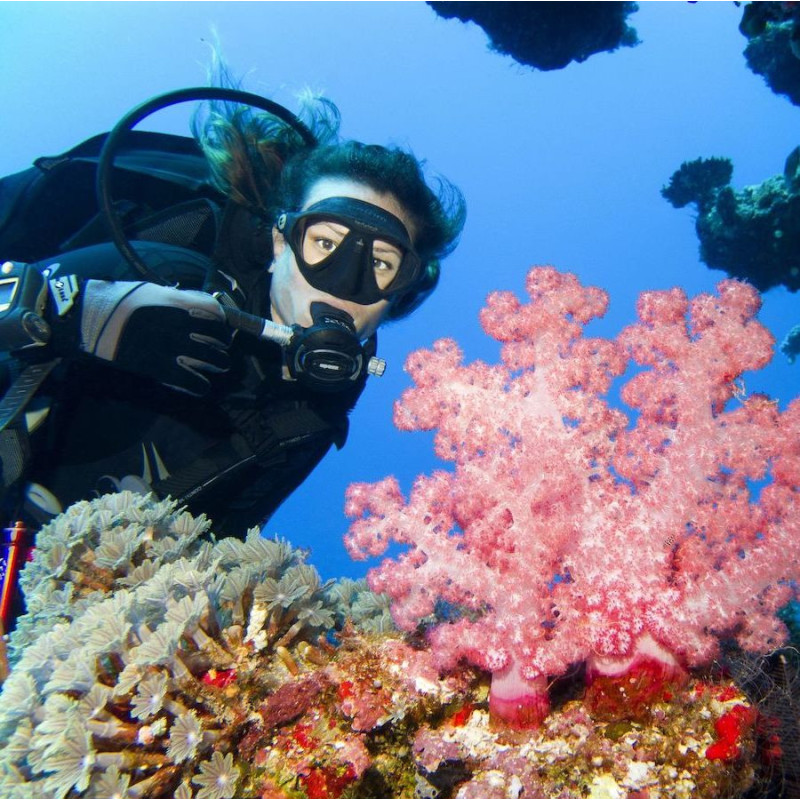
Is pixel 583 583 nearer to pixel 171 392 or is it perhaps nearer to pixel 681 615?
pixel 681 615

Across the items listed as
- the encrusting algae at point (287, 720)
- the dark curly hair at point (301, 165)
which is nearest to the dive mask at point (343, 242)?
the dark curly hair at point (301, 165)

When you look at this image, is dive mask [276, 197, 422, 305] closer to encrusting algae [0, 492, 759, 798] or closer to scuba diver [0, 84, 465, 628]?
scuba diver [0, 84, 465, 628]

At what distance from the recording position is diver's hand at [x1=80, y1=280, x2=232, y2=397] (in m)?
3.39

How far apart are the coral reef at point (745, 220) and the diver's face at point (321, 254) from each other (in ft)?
27.1

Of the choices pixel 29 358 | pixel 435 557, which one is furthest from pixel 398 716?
pixel 29 358

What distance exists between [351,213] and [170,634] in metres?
3.31

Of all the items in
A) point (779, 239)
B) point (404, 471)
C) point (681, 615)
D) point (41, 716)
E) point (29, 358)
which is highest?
point (404, 471)

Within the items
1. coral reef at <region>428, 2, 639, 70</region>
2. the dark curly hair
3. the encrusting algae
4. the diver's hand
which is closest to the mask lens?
the dark curly hair

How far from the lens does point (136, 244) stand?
14.3 ft

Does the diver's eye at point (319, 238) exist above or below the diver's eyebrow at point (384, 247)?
above

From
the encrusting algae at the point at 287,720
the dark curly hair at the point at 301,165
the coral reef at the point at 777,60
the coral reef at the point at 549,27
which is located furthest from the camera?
the coral reef at the point at 549,27

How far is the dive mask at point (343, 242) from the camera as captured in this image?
14.2 feet

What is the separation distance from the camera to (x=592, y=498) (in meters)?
2.08

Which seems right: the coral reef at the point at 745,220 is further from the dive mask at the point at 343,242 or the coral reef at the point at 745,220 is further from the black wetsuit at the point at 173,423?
the black wetsuit at the point at 173,423
